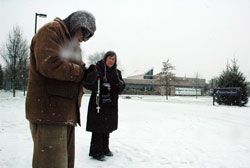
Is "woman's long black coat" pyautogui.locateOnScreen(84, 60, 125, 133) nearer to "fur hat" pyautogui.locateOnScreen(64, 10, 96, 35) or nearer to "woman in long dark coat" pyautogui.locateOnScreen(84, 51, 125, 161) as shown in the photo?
"woman in long dark coat" pyautogui.locateOnScreen(84, 51, 125, 161)

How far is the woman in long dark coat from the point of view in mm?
3170

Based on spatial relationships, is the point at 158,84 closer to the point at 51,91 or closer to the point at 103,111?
the point at 103,111

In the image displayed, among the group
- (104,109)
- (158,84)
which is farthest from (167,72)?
(104,109)

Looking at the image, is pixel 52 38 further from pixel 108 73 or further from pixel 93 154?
pixel 93 154

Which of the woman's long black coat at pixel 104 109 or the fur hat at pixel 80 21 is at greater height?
the fur hat at pixel 80 21

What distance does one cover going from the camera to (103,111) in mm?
3207

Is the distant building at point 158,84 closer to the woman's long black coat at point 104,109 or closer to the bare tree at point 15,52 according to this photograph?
the bare tree at point 15,52

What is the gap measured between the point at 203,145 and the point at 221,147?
1.19ft

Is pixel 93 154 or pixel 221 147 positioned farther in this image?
pixel 221 147

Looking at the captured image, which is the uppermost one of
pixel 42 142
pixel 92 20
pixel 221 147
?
pixel 92 20

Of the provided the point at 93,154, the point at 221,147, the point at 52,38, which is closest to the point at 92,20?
the point at 52,38

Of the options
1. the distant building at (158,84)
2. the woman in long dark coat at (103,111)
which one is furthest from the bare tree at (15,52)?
the distant building at (158,84)

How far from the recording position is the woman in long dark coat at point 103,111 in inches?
125

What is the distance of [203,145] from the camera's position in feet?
14.1
